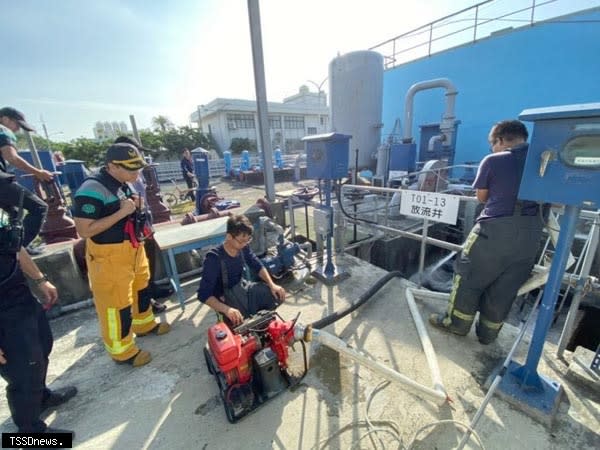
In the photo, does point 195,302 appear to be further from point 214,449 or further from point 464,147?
point 464,147

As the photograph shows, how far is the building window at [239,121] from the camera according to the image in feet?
85.3

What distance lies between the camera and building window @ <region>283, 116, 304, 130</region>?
3005cm

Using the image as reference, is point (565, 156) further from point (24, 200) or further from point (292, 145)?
point (292, 145)

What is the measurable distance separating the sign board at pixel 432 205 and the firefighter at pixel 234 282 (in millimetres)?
1690

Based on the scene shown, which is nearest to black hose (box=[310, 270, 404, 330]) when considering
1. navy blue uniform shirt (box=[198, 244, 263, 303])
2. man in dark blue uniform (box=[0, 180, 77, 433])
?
navy blue uniform shirt (box=[198, 244, 263, 303])

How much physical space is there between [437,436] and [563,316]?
15.7 ft

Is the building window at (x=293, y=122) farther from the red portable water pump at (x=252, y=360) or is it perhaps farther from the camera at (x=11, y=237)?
the red portable water pump at (x=252, y=360)

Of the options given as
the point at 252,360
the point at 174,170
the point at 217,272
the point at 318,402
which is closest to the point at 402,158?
the point at 217,272

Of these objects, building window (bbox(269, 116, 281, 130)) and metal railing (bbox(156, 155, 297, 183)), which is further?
building window (bbox(269, 116, 281, 130))

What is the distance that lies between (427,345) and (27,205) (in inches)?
119

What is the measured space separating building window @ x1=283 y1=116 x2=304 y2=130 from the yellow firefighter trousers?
1195 inches

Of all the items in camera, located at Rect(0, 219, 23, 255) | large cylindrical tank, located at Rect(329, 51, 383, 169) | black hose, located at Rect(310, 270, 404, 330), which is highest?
large cylindrical tank, located at Rect(329, 51, 383, 169)

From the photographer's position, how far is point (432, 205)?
2623 millimetres

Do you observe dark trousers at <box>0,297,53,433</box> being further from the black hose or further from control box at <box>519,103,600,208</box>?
control box at <box>519,103,600,208</box>
